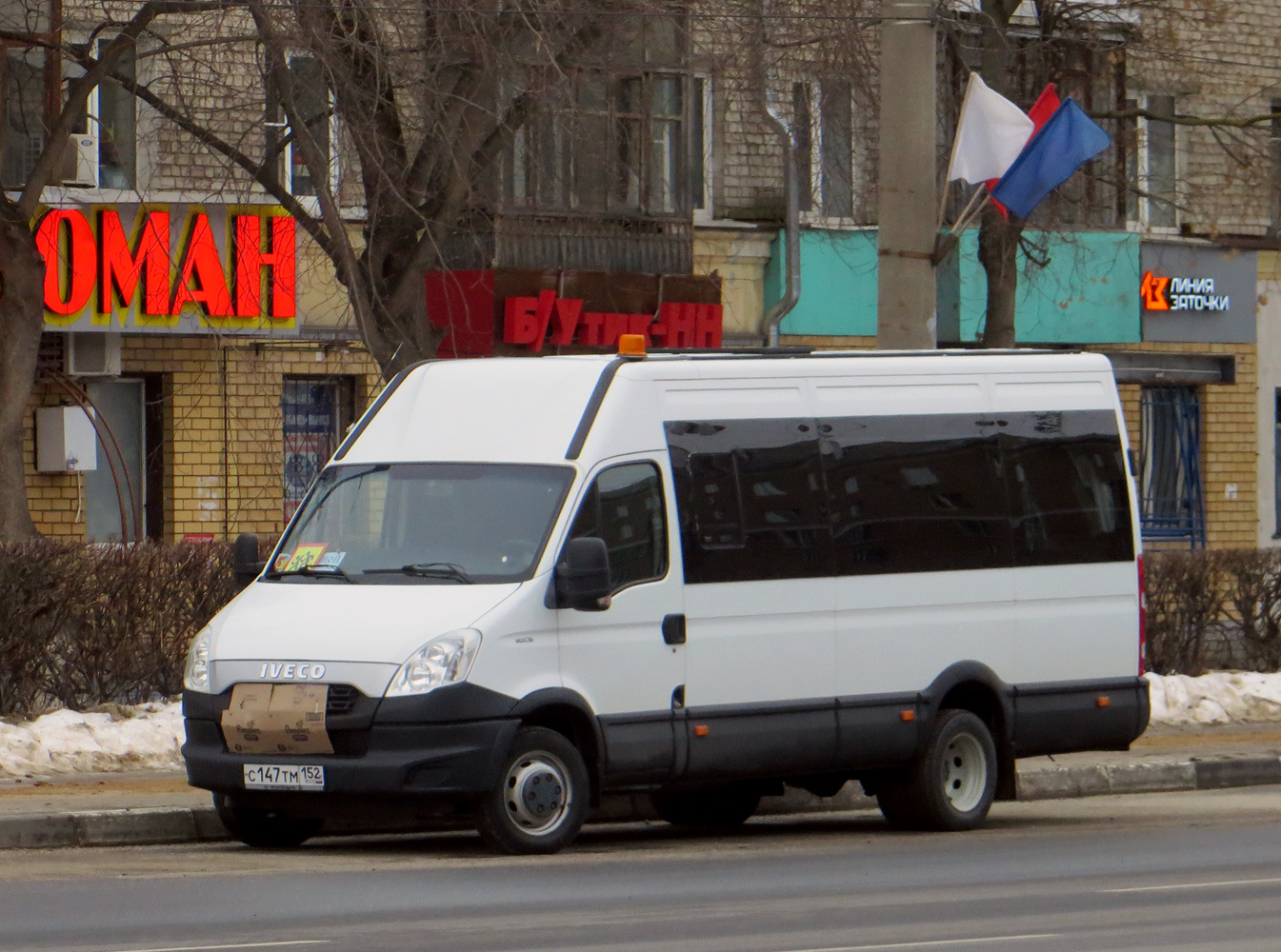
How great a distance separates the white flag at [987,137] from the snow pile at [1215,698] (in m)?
4.26

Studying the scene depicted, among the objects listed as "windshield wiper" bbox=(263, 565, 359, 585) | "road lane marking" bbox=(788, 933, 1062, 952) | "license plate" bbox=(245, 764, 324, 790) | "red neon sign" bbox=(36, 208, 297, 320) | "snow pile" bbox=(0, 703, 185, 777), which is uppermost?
"red neon sign" bbox=(36, 208, 297, 320)

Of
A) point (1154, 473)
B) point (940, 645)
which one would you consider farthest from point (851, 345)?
point (940, 645)

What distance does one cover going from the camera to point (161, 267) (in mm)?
24203

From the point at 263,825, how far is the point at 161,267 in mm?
13270

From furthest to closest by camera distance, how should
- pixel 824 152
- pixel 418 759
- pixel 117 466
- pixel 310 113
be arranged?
1. pixel 824 152
2. pixel 117 466
3. pixel 310 113
4. pixel 418 759

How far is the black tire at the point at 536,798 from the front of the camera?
36.1ft

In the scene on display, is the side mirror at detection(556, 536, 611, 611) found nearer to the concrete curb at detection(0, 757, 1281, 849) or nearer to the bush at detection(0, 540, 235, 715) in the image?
the concrete curb at detection(0, 757, 1281, 849)

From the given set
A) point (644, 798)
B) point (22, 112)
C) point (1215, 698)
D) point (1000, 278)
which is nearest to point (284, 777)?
point (644, 798)

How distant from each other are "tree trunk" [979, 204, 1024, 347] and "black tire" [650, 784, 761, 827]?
33.4 ft

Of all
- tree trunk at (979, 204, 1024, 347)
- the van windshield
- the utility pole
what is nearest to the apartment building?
tree trunk at (979, 204, 1024, 347)

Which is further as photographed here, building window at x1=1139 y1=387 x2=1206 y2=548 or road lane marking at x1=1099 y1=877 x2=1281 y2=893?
building window at x1=1139 y1=387 x2=1206 y2=548

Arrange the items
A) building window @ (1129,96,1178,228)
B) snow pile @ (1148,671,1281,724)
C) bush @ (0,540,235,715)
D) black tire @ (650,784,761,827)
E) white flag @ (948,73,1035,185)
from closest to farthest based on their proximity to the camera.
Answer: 1. black tire @ (650,784,761,827)
2. bush @ (0,540,235,715)
3. white flag @ (948,73,1035,185)
4. snow pile @ (1148,671,1281,724)
5. building window @ (1129,96,1178,228)

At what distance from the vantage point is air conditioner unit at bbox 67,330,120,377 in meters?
24.3

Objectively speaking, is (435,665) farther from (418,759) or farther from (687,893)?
(687,893)
